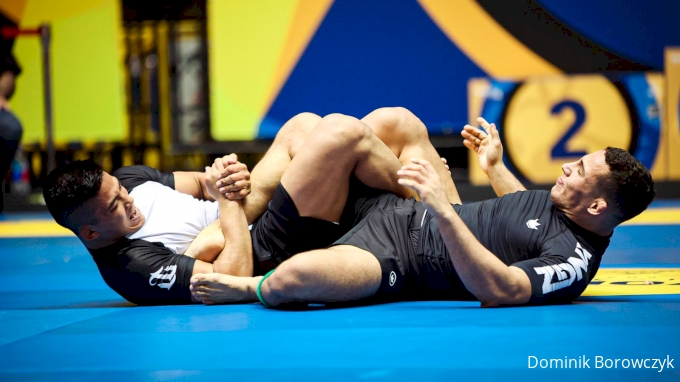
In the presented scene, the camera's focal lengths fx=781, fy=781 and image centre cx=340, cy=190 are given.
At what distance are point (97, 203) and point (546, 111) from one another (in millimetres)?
6166

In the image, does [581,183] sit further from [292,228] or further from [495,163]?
[292,228]

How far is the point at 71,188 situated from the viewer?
9.48ft

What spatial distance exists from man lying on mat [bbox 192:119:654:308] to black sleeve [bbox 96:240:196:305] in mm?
99

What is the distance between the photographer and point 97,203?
115 inches

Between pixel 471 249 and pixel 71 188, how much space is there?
58.2 inches

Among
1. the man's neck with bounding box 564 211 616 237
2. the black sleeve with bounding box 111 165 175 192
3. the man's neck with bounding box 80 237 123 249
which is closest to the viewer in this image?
the man's neck with bounding box 564 211 616 237

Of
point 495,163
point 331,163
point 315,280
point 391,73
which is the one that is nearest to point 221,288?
point 315,280

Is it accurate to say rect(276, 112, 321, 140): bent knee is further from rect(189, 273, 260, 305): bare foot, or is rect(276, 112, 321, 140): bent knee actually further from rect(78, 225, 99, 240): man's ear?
rect(78, 225, 99, 240): man's ear

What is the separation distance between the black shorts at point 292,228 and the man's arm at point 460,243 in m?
0.65

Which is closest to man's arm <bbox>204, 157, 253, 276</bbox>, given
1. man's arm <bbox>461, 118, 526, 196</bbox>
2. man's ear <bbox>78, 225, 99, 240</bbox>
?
man's ear <bbox>78, 225, 99, 240</bbox>

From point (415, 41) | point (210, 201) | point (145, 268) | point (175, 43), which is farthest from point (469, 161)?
point (145, 268)

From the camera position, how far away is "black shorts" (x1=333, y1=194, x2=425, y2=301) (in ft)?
9.50

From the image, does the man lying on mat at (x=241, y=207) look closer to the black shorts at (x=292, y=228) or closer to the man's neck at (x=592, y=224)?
the black shorts at (x=292, y=228)

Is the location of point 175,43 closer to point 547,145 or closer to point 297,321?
point 547,145
